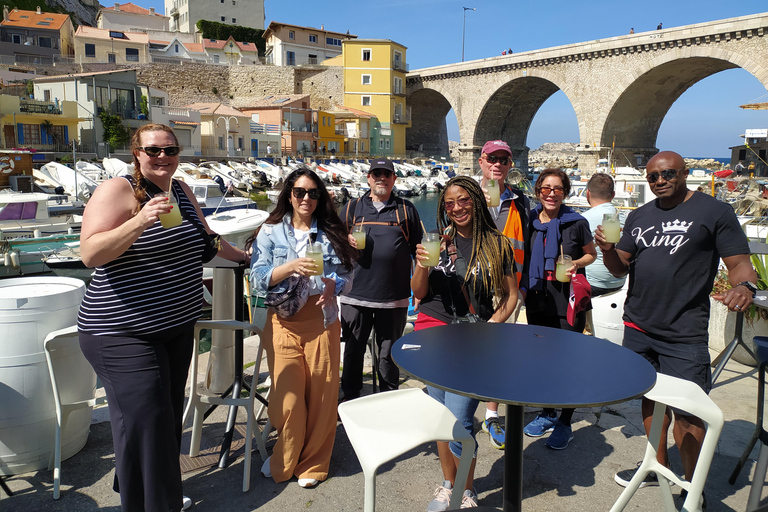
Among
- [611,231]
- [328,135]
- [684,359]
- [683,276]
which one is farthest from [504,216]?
[328,135]

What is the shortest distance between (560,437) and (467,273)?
106cm

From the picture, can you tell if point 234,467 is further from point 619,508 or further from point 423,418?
point 619,508

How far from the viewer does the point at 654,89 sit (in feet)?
104

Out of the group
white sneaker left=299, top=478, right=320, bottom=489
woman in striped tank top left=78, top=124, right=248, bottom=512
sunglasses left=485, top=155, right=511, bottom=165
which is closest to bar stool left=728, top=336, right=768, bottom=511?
sunglasses left=485, top=155, right=511, bottom=165

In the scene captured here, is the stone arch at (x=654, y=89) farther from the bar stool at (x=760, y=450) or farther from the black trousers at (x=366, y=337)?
the black trousers at (x=366, y=337)

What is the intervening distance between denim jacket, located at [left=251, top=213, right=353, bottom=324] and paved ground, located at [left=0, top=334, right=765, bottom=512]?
0.86 meters

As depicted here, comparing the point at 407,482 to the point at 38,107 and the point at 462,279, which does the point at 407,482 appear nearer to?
the point at 462,279

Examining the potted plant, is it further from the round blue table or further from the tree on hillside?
the tree on hillside

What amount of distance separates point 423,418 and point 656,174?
1473 mm

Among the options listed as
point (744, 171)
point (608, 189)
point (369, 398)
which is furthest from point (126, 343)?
point (744, 171)

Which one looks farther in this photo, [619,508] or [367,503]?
[619,508]

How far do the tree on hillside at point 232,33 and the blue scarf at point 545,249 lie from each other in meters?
57.0

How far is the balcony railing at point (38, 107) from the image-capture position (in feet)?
82.5

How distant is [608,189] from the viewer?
3.57m
